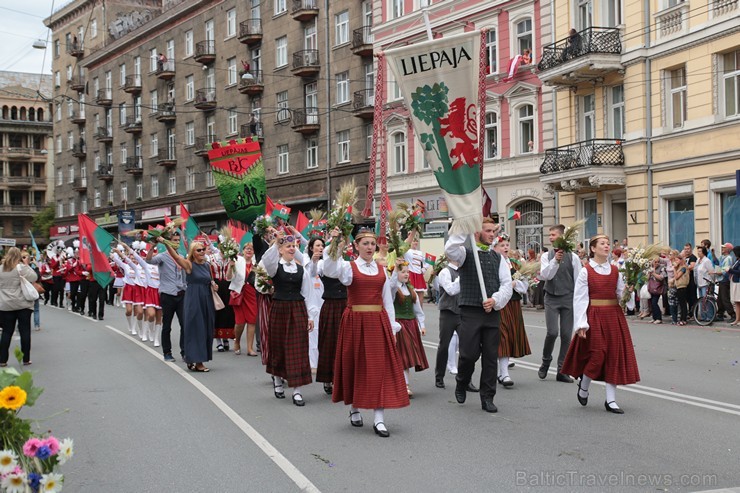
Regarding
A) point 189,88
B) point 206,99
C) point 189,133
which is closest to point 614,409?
point 206,99

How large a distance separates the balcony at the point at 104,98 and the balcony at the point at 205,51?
17225mm

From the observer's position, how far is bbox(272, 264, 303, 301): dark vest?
10.1m

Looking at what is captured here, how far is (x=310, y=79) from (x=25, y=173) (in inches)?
2523

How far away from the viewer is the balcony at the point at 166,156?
58384 mm

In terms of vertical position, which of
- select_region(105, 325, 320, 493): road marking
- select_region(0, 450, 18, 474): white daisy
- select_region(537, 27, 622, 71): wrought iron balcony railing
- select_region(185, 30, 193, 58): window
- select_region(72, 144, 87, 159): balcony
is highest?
select_region(185, 30, 193, 58): window

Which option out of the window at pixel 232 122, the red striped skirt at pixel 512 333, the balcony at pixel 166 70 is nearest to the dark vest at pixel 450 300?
the red striped skirt at pixel 512 333

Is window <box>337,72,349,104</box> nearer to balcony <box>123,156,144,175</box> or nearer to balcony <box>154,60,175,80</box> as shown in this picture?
balcony <box>154,60,175,80</box>

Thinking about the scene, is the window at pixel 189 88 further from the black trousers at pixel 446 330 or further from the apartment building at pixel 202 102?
the black trousers at pixel 446 330

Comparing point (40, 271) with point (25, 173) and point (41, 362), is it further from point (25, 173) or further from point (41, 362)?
point (25, 173)

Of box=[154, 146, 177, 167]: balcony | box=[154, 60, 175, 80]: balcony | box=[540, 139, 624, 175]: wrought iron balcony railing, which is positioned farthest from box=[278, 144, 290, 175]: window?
box=[540, 139, 624, 175]: wrought iron balcony railing

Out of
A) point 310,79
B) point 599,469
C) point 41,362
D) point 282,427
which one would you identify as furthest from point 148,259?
point 310,79

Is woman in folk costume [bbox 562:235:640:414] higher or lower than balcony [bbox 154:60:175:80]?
lower

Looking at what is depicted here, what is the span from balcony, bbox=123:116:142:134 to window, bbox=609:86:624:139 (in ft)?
137

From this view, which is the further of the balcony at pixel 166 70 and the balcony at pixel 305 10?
the balcony at pixel 166 70
